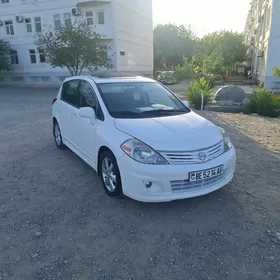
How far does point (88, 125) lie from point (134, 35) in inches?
946

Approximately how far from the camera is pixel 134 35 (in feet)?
84.2

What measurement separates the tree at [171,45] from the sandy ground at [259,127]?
1272 inches

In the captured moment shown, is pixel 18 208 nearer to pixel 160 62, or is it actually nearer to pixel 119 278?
pixel 119 278

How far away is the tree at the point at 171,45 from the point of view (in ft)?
129

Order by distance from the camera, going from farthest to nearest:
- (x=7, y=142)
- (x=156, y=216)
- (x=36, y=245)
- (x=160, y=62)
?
(x=160, y=62), (x=7, y=142), (x=156, y=216), (x=36, y=245)

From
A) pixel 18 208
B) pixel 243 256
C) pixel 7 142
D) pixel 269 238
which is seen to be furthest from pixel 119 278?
pixel 7 142

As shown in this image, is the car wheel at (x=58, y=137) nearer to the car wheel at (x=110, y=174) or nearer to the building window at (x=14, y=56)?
the car wheel at (x=110, y=174)

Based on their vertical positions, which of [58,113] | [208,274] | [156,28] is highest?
[156,28]

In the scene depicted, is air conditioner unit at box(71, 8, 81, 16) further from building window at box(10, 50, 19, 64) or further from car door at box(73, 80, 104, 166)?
car door at box(73, 80, 104, 166)

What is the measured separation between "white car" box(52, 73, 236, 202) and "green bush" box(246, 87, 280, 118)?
6.05 metres

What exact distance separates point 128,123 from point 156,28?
1619 inches

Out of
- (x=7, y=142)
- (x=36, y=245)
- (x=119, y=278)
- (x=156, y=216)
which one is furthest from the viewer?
(x=7, y=142)

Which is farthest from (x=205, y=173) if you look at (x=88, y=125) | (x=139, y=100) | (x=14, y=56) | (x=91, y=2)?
(x=14, y=56)

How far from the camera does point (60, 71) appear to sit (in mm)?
25047
